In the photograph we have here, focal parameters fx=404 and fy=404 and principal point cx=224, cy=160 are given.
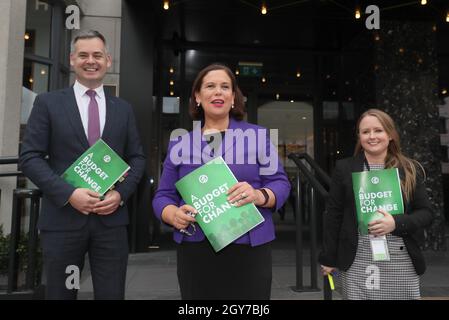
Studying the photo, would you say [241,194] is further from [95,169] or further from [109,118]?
[109,118]

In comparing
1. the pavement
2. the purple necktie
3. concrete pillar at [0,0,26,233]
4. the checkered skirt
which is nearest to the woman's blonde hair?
the checkered skirt

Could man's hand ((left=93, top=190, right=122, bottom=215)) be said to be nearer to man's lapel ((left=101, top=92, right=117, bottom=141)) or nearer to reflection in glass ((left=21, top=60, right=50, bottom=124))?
man's lapel ((left=101, top=92, right=117, bottom=141))

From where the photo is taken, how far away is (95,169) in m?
2.01

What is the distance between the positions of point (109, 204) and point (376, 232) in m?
1.34

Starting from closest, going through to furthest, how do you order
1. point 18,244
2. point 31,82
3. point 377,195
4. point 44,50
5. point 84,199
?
point 84,199
point 377,195
point 18,244
point 31,82
point 44,50

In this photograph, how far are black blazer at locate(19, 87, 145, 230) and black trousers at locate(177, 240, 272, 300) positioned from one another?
0.54 meters

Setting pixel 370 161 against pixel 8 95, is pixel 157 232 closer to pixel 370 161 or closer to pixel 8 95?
pixel 8 95

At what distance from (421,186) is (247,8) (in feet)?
17.1

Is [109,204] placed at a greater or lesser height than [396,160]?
lesser

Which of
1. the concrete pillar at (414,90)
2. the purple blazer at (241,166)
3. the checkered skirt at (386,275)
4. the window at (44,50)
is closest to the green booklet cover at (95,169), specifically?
the purple blazer at (241,166)

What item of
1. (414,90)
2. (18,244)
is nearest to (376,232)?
(18,244)

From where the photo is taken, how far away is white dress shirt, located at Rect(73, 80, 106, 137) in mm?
2189

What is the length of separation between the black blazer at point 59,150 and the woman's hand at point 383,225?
1262 millimetres

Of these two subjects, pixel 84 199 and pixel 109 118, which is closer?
pixel 84 199
